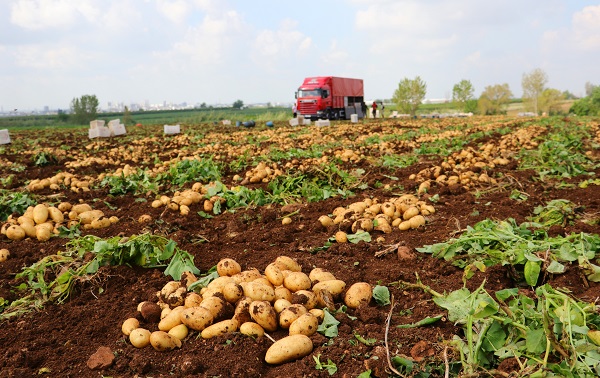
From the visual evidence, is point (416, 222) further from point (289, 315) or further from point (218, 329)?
point (218, 329)

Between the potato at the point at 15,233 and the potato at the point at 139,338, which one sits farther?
the potato at the point at 15,233

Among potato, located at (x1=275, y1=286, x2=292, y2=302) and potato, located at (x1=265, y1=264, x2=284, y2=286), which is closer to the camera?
potato, located at (x1=275, y1=286, x2=292, y2=302)

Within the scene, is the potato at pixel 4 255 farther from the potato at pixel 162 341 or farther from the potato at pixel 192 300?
the potato at pixel 162 341

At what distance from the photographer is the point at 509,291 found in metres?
2.69

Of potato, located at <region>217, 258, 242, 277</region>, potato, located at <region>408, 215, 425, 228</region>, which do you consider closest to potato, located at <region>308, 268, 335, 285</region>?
potato, located at <region>217, 258, 242, 277</region>

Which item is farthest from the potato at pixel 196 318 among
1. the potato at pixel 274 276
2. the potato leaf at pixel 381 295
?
the potato leaf at pixel 381 295

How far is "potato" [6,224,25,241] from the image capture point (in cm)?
502

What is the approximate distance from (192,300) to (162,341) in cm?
36

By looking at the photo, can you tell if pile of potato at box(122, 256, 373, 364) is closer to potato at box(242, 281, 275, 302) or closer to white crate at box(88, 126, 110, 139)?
potato at box(242, 281, 275, 302)

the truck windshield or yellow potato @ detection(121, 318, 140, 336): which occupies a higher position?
the truck windshield

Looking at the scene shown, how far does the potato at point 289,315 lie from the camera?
275cm

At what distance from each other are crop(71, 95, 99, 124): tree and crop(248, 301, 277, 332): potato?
107ft

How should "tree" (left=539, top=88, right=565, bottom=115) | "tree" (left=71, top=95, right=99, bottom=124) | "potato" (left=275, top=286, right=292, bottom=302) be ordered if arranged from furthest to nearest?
"tree" (left=539, top=88, right=565, bottom=115) → "tree" (left=71, top=95, right=99, bottom=124) → "potato" (left=275, top=286, right=292, bottom=302)

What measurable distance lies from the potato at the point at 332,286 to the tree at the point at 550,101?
5210 centimetres
